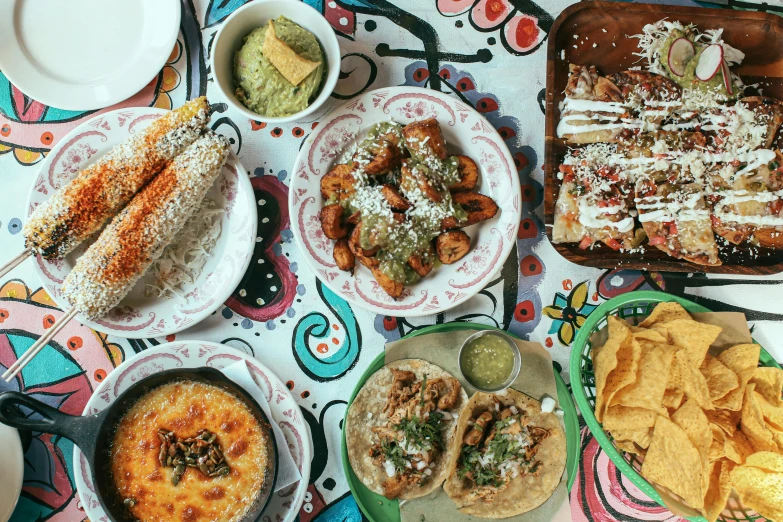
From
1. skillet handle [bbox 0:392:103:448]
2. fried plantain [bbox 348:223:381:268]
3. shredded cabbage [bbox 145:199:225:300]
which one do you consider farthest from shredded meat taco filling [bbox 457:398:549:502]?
skillet handle [bbox 0:392:103:448]

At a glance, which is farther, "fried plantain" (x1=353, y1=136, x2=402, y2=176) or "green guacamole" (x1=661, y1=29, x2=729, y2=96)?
"green guacamole" (x1=661, y1=29, x2=729, y2=96)

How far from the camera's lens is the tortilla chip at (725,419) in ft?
8.14

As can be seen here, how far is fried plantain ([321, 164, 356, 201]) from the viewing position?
8.11 feet

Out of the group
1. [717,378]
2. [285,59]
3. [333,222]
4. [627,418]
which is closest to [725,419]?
[717,378]

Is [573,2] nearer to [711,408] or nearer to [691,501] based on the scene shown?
[711,408]

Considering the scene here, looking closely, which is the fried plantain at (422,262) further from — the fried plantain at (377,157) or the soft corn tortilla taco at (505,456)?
the soft corn tortilla taco at (505,456)

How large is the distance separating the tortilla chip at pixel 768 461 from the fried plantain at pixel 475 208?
1506 millimetres

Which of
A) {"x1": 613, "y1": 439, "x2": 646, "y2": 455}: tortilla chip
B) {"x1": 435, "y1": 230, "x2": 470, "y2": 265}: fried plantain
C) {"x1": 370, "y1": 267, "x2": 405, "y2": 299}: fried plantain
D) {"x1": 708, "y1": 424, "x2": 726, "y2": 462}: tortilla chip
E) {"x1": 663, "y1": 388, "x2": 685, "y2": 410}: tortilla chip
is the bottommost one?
{"x1": 613, "y1": 439, "x2": 646, "y2": 455}: tortilla chip

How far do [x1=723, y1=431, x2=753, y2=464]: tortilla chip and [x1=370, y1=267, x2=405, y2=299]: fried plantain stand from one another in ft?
5.10

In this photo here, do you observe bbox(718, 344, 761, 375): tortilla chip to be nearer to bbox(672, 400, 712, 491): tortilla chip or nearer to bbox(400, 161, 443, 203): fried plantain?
bbox(672, 400, 712, 491): tortilla chip

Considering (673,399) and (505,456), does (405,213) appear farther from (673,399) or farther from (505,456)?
(673,399)

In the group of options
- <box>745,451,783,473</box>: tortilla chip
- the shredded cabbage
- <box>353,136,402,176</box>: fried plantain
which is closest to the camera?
<box>745,451,783,473</box>: tortilla chip

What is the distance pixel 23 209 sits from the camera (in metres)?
2.64

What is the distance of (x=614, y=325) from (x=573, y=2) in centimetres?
158
